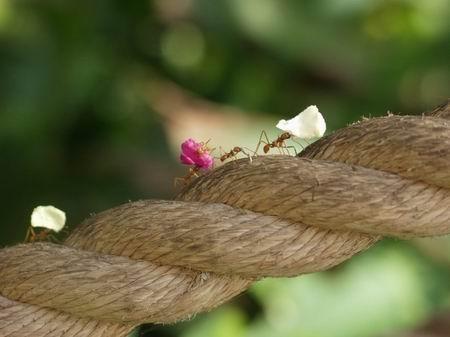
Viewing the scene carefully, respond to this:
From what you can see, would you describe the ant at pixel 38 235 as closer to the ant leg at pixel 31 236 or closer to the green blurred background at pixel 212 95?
the ant leg at pixel 31 236

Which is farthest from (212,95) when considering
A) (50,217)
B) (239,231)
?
(239,231)

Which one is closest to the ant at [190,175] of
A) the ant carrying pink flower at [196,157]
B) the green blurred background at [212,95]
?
the ant carrying pink flower at [196,157]

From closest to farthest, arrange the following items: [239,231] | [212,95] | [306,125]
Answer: [239,231], [306,125], [212,95]

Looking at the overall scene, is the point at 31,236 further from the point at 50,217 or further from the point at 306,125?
the point at 306,125

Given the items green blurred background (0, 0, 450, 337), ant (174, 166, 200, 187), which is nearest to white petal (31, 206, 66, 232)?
ant (174, 166, 200, 187)

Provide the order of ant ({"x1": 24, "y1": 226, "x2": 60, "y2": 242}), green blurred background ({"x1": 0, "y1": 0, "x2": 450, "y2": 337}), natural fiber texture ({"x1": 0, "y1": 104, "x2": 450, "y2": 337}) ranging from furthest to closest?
green blurred background ({"x1": 0, "y1": 0, "x2": 450, "y2": 337}) < ant ({"x1": 24, "y1": 226, "x2": 60, "y2": 242}) < natural fiber texture ({"x1": 0, "y1": 104, "x2": 450, "y2": 337})

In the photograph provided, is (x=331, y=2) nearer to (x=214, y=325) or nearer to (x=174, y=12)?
(x=174, y=12)

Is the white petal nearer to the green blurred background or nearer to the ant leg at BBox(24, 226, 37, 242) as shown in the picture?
the ant leg at BBox(24, 226, 37, 242)
